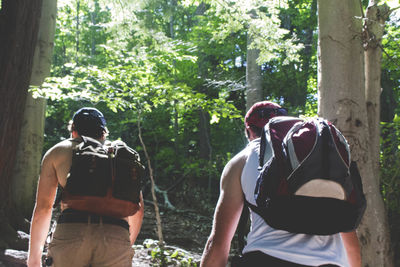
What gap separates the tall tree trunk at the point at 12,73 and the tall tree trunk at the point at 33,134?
1.20 metres

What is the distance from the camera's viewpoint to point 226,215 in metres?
1.94

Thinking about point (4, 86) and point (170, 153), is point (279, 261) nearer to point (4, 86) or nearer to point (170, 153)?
point (4, 86)

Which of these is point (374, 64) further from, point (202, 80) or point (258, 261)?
point (202, 80)

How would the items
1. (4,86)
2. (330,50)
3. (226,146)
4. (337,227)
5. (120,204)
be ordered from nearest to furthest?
(337,227) → (120,204) → (330,50) → (4,86) → (226,146)

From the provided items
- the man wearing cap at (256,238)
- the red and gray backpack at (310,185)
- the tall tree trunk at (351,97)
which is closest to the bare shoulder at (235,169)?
the man wearing cap at (256,238)

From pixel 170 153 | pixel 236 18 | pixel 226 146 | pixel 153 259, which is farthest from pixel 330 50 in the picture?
pixel 226 146

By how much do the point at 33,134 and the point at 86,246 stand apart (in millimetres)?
6092

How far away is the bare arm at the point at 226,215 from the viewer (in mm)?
1932

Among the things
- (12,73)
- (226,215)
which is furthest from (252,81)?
(226,215)

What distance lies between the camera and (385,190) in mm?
5500

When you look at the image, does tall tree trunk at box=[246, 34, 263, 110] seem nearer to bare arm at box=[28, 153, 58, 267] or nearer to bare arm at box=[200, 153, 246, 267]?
bare arm at box=[28, 153, 58, 267]

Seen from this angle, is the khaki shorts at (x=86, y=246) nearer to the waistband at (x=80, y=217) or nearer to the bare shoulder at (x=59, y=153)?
the waistband at (x=80, y=217)

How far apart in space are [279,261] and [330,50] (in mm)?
2807

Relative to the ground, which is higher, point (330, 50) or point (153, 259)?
point (330, 50)
